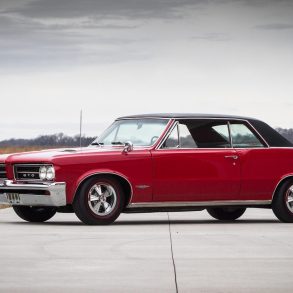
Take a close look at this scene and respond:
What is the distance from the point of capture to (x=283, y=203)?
16609 mm

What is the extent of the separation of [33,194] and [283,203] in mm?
3896

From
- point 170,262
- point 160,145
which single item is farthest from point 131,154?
point 170,262

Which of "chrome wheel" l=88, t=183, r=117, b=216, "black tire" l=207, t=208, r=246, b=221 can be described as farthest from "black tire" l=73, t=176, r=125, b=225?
"black tire" l=207, t=208, r=246, b=221

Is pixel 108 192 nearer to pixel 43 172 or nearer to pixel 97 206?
pixel 97 206

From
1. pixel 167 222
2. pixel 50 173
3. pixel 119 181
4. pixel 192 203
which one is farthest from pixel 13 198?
pixel 192 203

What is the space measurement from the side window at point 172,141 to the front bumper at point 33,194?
1.79 metres

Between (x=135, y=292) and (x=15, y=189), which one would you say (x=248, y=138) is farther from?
(x=135, y=292)

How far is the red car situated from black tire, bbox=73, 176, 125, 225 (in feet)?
0.05

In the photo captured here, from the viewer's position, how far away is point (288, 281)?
905 centimetres

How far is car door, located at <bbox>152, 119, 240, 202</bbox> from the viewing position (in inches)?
629

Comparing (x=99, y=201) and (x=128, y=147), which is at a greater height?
(x=128, y=147)

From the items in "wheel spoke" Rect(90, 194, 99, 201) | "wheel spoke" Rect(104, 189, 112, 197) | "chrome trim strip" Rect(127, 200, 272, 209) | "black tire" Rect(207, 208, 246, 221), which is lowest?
"black tire" Rect(207, 208, 246, 221)

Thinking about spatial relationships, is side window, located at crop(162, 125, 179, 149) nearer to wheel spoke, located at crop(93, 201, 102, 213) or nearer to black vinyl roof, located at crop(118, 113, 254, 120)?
black vinyl roof, located at crop(118, 113, 254, 120)

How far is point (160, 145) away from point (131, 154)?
54cm
